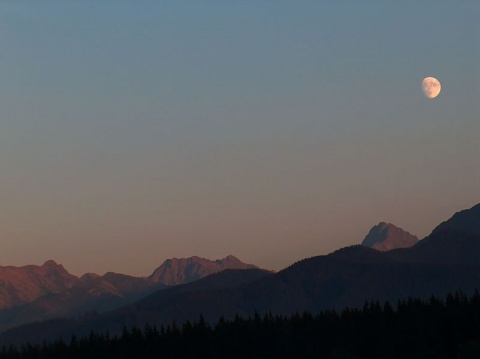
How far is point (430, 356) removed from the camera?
19088cm

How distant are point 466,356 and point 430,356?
8.63 metres

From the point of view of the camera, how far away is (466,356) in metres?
184
